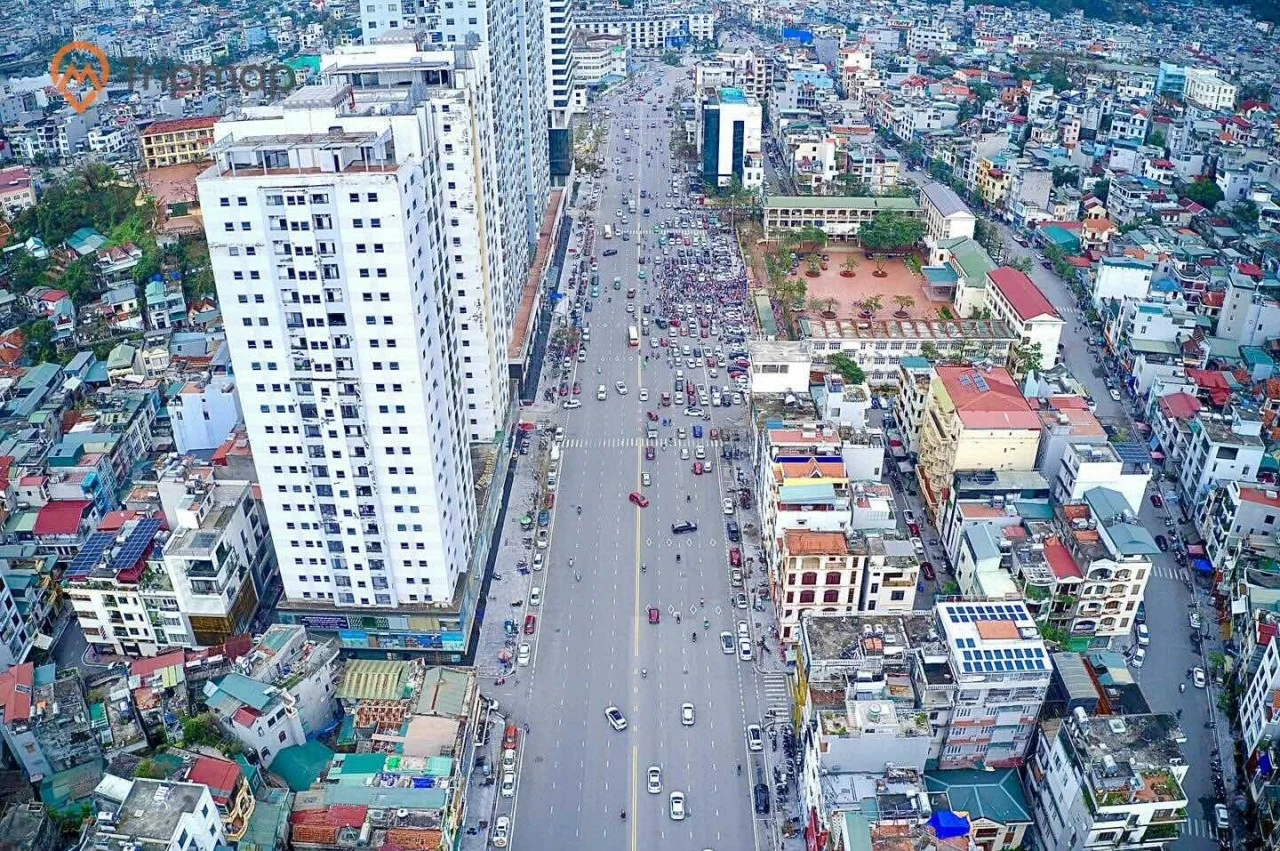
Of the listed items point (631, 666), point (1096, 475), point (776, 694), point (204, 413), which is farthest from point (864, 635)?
point (204, 413)

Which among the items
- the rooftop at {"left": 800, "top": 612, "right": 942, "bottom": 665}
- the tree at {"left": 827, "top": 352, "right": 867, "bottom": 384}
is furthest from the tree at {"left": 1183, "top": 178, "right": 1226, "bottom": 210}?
the rooftop at {"left": 800, "top": 612, "right": 942, "bottom": 665}

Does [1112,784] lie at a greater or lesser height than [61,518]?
greater

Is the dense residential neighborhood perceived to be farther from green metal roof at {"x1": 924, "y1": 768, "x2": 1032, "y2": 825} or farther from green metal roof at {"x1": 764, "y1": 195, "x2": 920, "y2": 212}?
green metal roof at {"x1": 764, "y1": 195, "x2": 920, "y2": 212}

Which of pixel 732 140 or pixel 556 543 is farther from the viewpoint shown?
pixel 732 140

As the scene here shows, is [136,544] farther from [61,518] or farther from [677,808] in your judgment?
[677,808]

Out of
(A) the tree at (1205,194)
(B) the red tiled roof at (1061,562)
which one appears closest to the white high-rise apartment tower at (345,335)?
(B) the red tiled roof at (1061,562)

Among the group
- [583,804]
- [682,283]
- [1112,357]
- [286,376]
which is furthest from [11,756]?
[1112,357]
